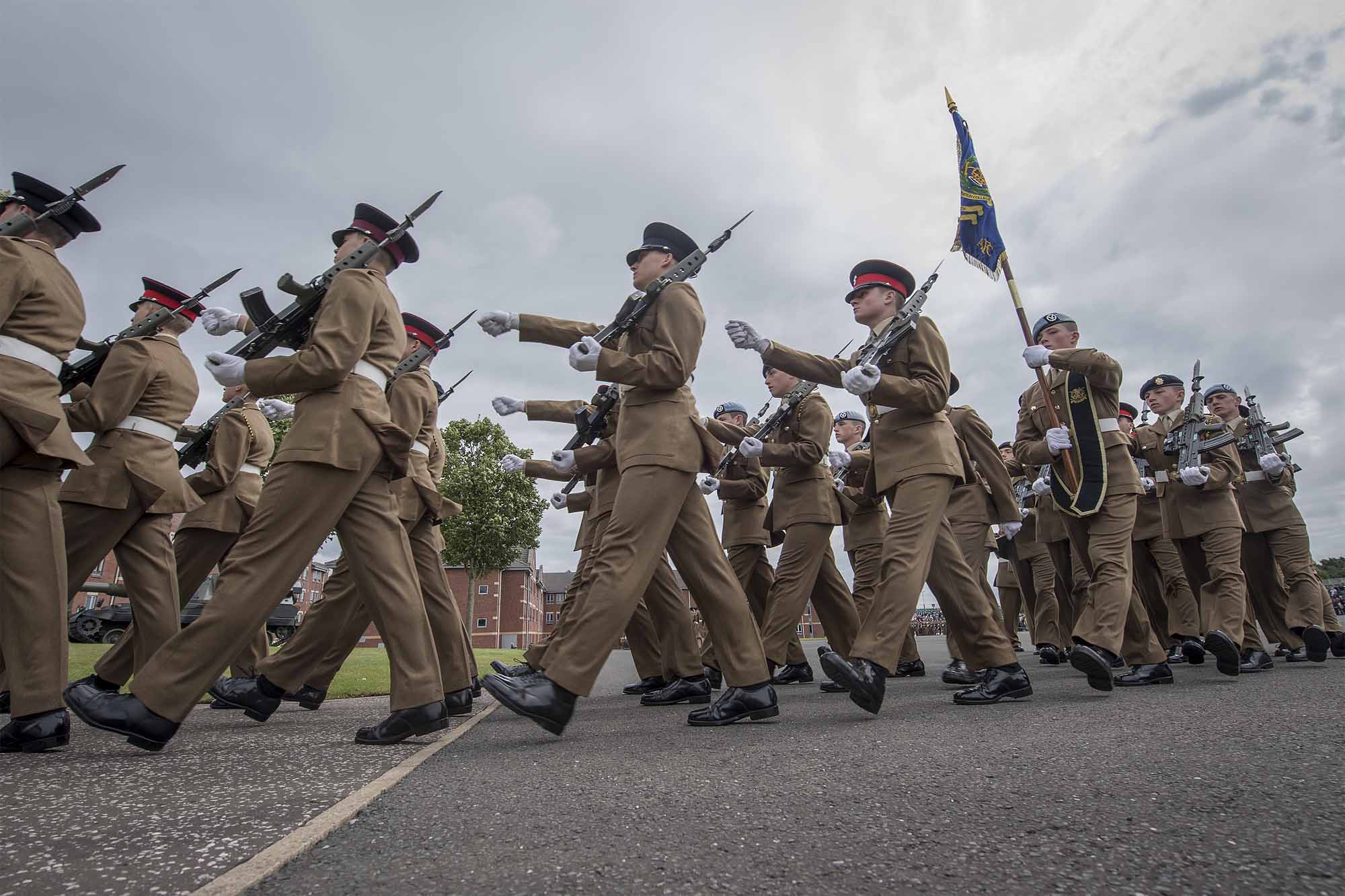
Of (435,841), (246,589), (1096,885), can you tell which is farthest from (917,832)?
(246,589)

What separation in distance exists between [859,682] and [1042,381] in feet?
10.2

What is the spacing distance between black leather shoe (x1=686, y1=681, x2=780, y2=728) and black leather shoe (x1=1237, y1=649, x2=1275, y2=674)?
168 inches

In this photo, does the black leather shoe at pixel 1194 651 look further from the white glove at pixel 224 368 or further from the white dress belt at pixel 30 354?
the white dress belt at pixel 30 354

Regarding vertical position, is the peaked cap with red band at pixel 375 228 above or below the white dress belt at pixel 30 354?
above

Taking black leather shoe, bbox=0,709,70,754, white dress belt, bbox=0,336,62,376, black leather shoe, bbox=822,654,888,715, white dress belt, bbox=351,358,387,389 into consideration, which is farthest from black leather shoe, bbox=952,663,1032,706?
white dress belt, bbox=0,336,62,376

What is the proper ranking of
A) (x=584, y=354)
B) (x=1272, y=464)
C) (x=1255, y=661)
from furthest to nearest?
(x=1272, y=464)
(x=1255, y=661)
(x=584, y=354)

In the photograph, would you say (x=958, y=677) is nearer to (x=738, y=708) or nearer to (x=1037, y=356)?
(x=1037, y=356)

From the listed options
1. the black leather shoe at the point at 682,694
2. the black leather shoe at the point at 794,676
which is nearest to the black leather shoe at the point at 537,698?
the black leather shoe at the point at 682,694

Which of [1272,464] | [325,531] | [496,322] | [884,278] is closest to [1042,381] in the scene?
[884,278]

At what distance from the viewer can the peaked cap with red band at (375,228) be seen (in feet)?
13.0

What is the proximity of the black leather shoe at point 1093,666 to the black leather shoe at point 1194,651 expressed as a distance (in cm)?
289

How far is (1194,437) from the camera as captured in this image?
6793 mm

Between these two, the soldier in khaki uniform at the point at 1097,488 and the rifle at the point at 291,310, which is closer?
the rifle at the point at 291,310

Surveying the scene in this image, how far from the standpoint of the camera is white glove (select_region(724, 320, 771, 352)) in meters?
4.38
